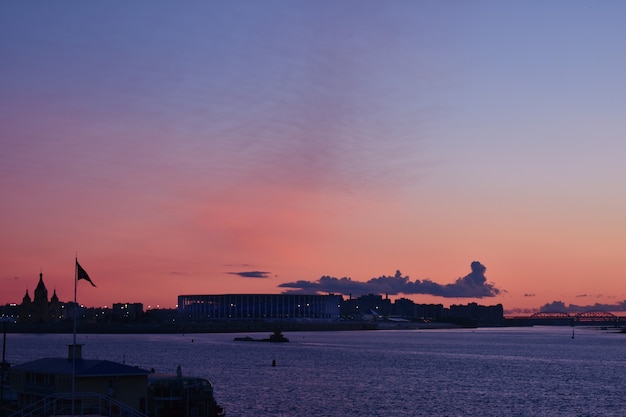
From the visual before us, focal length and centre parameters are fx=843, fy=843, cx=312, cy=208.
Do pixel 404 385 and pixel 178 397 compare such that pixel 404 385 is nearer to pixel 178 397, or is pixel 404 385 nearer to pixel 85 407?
pixel 178 397

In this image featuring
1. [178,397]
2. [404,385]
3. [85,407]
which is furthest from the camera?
[404,385]

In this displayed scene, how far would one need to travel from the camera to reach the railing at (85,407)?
52.6 meters

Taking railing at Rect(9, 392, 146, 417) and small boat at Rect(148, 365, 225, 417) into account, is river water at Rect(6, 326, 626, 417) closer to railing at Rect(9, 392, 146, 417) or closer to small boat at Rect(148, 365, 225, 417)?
small boat at Rect(148, 365, 225, 417)

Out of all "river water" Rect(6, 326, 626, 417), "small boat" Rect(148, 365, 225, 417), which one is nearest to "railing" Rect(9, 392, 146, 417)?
"small boat" Rect(148, 365, 225, 417)

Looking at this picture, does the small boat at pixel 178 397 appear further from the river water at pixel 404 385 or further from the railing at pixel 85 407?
the river water at pixel 404 385

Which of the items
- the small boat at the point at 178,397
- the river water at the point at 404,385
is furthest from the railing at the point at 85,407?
the river water at the point at 404,385

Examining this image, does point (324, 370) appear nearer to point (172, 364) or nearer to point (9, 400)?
point (172, 364)

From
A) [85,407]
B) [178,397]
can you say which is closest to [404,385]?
[178,397]

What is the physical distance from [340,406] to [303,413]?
8288 millimetres

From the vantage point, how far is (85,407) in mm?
53188

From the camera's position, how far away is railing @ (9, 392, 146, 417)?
52.6 metres

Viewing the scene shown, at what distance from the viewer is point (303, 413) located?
86062 millimetres

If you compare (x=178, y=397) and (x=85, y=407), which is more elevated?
(x=85, y=407)

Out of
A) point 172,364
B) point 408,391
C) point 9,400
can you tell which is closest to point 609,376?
point 408,391
